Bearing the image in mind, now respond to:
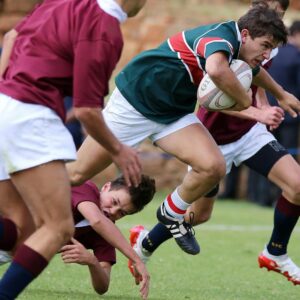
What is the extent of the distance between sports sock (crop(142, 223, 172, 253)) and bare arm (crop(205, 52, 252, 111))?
4.82ft

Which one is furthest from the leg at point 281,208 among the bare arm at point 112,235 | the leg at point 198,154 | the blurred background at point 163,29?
the blurred background at point 163,29

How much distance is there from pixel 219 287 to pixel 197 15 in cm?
973

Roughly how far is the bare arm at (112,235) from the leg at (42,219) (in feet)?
3.11

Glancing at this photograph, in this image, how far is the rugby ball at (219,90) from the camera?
595cm

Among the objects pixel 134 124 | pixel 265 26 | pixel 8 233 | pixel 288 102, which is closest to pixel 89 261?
pixel 8 233

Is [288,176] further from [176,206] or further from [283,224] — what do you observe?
[176,206]

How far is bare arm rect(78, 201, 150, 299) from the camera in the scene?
17.3 feet

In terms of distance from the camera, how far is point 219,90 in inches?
234

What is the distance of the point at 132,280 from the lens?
6809 mm

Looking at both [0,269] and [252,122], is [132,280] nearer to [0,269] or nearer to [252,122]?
[0,269]

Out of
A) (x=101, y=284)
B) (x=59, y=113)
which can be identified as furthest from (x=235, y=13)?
(x=59, y=113)

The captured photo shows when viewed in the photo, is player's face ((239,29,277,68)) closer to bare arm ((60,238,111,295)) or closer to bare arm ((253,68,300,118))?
bare arm ((253,68,300,118))

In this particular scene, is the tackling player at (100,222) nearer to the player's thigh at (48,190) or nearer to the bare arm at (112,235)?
the bare arm at (112,235)

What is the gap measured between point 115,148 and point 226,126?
8.70 ft
